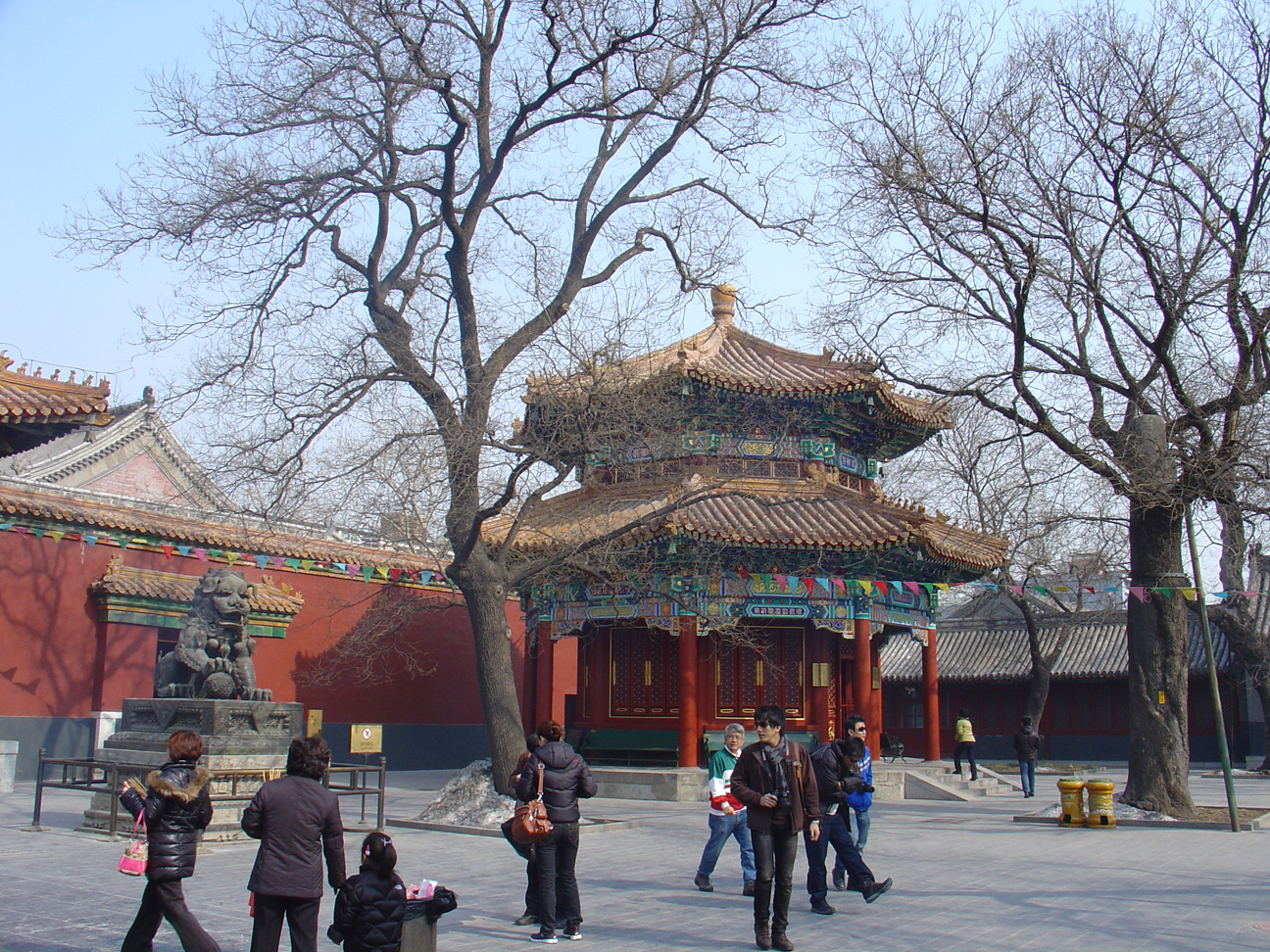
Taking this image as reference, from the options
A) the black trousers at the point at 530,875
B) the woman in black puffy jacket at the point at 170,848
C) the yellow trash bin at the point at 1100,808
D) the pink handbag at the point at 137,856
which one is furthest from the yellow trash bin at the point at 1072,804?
the pink handbag at the point at 137,856

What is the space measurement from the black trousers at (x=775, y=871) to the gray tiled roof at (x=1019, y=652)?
26.1 meters

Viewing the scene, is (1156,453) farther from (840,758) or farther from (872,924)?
(872,924)

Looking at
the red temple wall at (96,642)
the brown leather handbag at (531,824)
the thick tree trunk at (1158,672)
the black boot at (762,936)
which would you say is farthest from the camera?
the red temple wall at (96,642)

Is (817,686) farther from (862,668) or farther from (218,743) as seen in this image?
(218,743)

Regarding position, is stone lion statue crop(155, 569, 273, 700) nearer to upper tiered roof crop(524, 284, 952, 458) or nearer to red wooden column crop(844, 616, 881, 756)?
upper tiered roof crop(524, 284, 952, 458)

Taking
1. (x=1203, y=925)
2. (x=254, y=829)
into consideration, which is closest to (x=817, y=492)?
(x=1203, y=925)

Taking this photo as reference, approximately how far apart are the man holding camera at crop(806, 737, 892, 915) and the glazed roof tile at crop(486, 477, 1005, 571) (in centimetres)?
667

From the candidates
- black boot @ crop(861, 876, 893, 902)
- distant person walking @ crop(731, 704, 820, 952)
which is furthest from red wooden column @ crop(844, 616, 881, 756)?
distant person walking @ crop(731, 704, 820, 952)

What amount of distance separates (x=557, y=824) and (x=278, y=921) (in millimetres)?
2236

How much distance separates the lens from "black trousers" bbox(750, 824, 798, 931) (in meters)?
6.65

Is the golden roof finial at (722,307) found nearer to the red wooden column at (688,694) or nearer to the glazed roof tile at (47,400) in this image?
the red wooden column at (688,694)

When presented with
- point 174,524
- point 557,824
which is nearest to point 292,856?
point 557,824

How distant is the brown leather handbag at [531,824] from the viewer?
7031mm

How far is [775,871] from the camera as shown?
6.95 meters
